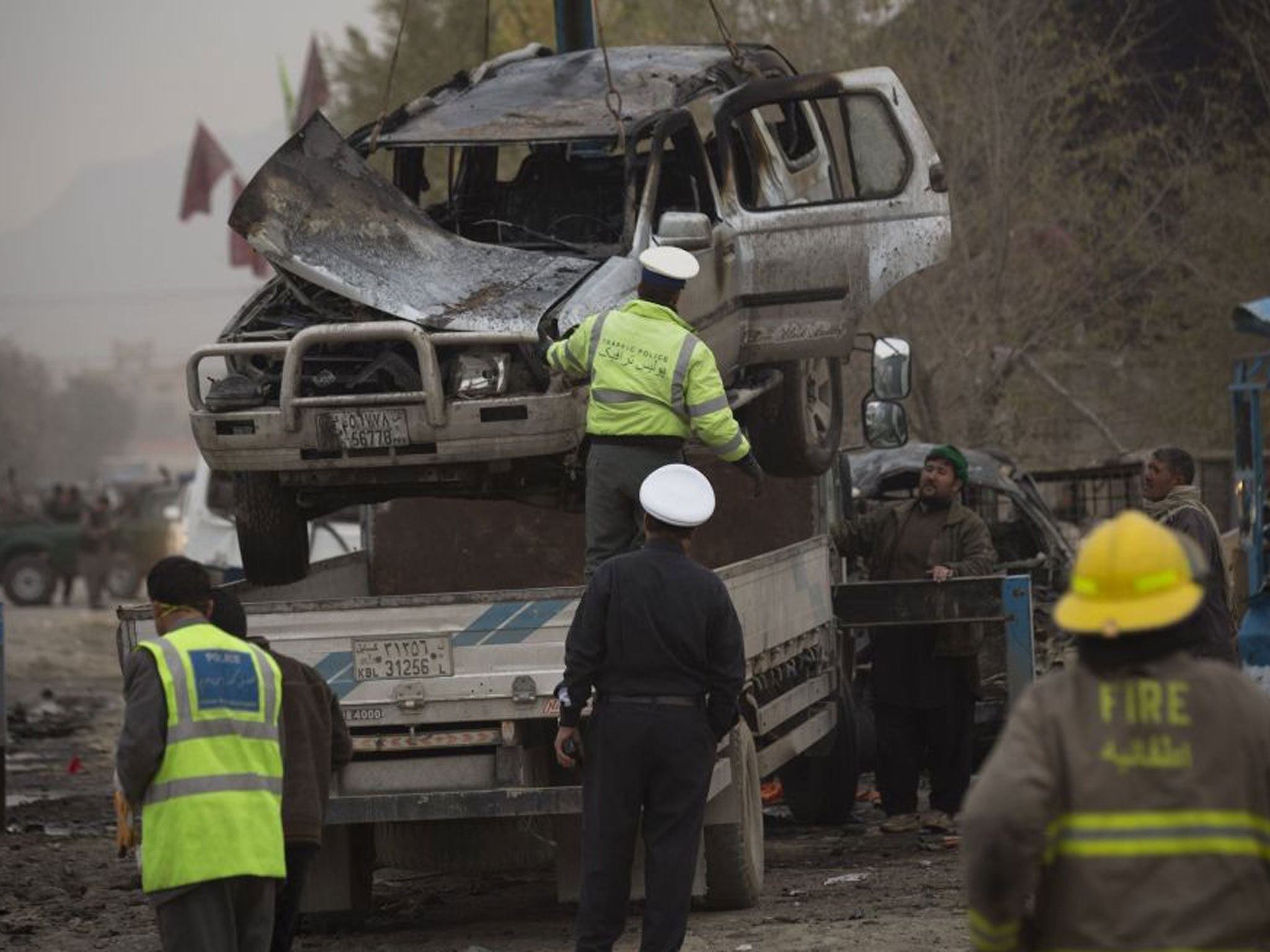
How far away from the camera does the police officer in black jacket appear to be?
7.95m

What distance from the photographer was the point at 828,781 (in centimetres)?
1300

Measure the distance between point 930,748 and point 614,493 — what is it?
11.6ft

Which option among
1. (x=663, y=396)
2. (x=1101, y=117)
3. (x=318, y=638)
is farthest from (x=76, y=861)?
(x=1101, y=117)

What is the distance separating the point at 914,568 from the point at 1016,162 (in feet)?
37.5

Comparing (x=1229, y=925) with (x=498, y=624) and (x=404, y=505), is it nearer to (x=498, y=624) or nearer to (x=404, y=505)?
(x=498, y=624)

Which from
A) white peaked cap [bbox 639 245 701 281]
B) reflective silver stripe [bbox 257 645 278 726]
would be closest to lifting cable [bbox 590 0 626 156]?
white peaked cap [bbox 639 245 701 281]

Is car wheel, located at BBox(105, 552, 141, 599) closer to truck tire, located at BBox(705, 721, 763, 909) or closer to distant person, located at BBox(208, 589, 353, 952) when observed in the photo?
truck tire, located at BBox(705, 721, 763, 909)

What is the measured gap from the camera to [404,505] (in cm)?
1232

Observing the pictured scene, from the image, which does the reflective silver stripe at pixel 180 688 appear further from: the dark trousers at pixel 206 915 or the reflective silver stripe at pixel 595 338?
the reflective silver stripe at pixel 595 338

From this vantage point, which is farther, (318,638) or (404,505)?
(404,505)

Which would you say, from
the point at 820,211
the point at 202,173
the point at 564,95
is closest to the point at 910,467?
the point at 820,211

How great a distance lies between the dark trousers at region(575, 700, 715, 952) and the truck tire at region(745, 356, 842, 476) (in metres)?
4.41

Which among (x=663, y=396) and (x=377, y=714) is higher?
(x=663, y=396)

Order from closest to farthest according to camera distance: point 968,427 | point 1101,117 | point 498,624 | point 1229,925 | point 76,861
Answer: point 1229,925 → point 498,624 → point 76,861 → point 968,427 → point 1101,117
